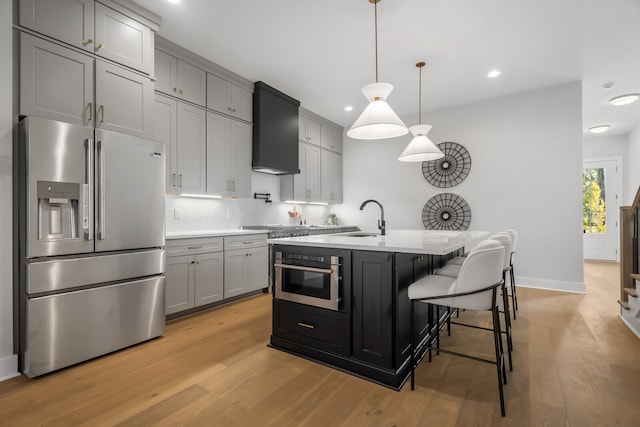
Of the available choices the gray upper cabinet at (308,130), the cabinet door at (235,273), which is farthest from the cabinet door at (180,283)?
the gray upper cabinet at (308,130)

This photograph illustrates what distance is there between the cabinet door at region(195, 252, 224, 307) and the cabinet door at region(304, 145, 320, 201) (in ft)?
7.46

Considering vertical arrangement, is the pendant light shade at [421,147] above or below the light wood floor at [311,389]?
above

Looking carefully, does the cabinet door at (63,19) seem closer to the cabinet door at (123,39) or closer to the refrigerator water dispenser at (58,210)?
the cabinet door at (123,39)

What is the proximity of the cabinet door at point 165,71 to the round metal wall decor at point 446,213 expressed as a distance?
411cm

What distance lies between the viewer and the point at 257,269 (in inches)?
158

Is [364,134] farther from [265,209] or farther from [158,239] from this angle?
[265,209]

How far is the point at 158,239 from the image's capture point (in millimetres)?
2721

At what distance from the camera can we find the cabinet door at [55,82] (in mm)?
2109

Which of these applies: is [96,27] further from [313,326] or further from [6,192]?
[313,326]

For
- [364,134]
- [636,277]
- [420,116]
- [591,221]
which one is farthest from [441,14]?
[591,221]

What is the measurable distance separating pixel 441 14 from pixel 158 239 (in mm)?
3166

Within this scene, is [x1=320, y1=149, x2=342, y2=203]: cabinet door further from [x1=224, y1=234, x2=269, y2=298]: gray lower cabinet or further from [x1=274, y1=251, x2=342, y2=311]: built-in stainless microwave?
[x1=274, y1=251, x2=342, y2=311]: built-in stainless microwave

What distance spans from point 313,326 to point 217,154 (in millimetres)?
2440

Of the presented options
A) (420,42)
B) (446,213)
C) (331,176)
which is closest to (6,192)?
(420,42)
